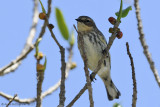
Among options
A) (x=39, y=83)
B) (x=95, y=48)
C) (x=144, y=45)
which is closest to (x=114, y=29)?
(x=144, y=45)

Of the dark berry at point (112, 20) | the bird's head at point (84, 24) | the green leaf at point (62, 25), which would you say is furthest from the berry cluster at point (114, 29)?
the bird's head at point (84, 24)

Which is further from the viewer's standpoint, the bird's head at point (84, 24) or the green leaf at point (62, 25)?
the bird's head at point (84, 24)

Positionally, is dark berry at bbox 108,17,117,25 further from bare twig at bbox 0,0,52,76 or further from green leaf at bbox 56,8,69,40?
green leaf at bbox 56,8,69,40

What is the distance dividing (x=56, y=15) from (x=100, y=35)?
4.95 metres

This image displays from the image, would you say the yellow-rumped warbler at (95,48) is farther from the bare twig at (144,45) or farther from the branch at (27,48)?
the bare twig at (144,45)

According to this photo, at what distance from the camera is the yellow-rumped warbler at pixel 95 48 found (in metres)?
6.80

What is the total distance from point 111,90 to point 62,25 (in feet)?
17.9

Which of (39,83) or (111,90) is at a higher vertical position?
(111,90)

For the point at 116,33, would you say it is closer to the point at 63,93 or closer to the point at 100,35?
the point at 63,93

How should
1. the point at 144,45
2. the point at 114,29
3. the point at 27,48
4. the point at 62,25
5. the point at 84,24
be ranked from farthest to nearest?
1. the point at 84,24
2. the point at 114,29
3. the point at 27,48
4. the point at 144,45
5. the point at 62,25

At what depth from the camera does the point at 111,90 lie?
297 inches

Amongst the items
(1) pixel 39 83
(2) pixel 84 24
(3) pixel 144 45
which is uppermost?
(2) pixel 84 24

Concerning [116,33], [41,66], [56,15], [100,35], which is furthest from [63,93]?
[100,35]

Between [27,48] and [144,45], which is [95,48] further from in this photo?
[144,45]
